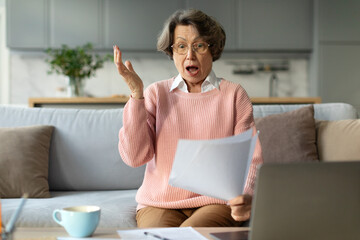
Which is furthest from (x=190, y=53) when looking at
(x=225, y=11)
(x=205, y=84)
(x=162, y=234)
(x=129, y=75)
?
(x=225, y=11)

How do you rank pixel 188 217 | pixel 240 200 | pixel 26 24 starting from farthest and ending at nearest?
pixel 26 24
pixel 188 217
pixel 240 200

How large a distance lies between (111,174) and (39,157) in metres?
0.36

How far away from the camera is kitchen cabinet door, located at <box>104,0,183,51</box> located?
16.2 feet

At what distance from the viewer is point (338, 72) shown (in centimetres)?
498

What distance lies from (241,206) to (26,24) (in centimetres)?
440

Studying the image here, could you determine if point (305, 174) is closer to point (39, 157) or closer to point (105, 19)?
point (39, 157)

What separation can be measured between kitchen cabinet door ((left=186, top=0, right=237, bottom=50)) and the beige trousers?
375 centimetres

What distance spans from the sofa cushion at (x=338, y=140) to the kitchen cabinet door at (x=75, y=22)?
11.3ft

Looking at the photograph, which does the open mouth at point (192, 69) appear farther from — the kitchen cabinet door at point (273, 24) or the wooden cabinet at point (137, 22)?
the kitchen cabinet door at point (273, 24)

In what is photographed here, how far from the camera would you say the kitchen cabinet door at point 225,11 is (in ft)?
16.4

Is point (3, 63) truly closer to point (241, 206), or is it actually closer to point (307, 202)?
point (241, 206)

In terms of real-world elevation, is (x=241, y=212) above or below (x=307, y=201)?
below

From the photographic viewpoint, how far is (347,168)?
80 centimetres

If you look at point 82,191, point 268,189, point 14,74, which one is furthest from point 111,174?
point 14,74
